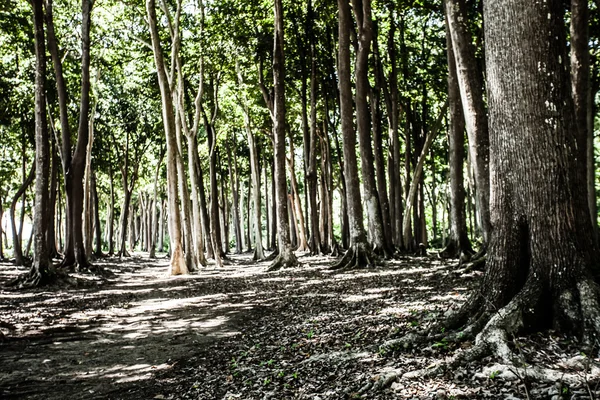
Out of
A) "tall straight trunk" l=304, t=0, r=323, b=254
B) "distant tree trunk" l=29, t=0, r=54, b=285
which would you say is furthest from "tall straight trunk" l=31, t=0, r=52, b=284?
"tall straight trunk" l=304, t=0, r=323, b=254

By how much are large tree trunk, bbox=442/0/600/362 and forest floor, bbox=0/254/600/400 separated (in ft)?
1.20

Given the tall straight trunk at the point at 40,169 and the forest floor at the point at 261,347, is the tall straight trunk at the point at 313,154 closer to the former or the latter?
the forest floor at the point at 261,347

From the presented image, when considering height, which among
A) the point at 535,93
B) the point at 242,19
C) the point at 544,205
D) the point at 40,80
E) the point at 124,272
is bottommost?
the point at 124,272

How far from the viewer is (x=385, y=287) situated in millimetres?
10305

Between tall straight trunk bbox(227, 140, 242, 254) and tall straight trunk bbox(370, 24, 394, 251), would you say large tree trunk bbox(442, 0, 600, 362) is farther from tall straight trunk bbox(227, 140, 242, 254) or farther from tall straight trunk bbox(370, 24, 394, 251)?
tall straight trunk bbox(227, 140, 242, 254)

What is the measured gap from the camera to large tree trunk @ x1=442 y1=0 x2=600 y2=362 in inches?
171

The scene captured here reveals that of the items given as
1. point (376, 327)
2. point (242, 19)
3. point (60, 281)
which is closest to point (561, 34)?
point (376, 327)

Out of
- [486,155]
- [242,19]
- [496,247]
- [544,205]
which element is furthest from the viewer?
[242,19]

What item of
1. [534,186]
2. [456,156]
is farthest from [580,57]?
[534,186]

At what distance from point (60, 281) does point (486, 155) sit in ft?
43.7

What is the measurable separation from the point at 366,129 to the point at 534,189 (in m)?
11.6

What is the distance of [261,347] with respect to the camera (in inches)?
264

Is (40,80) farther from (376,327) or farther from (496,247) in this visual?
(496,247)

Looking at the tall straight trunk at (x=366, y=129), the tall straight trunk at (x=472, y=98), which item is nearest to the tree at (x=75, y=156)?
→ the tall straight trunk at (x=366, y=129)
